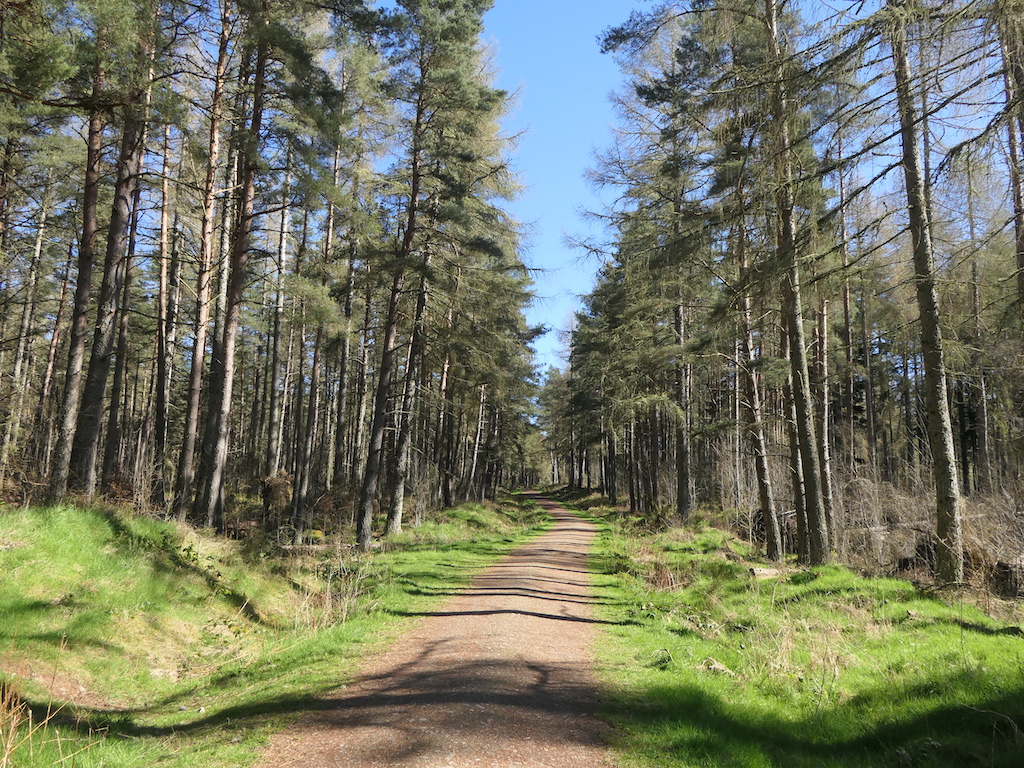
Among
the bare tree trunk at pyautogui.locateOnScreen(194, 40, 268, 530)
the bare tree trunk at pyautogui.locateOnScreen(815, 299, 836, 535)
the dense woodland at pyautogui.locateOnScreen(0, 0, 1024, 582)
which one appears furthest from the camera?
the bare tree trunk at pyautogui.locateOnScreen(815, 299, 836, 535)

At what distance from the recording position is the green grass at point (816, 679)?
13.5ft

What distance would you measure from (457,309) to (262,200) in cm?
636

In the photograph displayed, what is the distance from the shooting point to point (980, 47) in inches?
195

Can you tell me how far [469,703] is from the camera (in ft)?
16.3

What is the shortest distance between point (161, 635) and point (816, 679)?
24.4 feet

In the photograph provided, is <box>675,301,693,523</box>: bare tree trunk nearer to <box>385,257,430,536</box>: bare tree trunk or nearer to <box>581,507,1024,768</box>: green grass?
<box>385,257,430,536</box>: bare tree trunk

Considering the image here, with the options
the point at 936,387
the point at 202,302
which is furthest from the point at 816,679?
the point at 202,302

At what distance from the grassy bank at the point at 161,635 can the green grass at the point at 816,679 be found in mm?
3184

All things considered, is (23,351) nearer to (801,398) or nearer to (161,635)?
(161,635)

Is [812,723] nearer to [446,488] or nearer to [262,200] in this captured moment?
[262,200]

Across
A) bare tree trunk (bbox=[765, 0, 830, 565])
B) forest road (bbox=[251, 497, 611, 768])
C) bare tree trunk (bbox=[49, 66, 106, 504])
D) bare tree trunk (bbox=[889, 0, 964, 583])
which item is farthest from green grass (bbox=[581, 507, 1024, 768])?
bare tree trunk (bbox=[49, 66, 106, 504])

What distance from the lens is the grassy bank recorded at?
4.34 meters

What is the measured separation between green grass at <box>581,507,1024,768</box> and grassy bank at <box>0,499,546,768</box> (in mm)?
3184

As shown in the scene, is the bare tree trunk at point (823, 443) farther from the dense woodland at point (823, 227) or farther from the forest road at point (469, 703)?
the forest road at point (469, 703)
